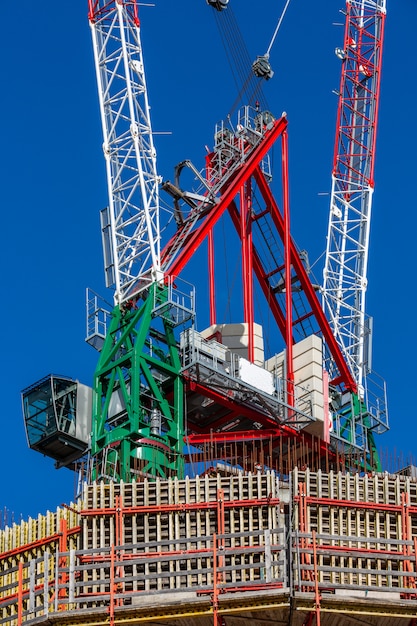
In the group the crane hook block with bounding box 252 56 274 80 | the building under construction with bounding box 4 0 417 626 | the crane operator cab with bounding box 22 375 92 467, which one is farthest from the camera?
the crane hook block with bounding box 252 56 274 80

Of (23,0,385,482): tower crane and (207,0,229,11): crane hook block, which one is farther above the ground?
(207,0,229,11): crane hook block

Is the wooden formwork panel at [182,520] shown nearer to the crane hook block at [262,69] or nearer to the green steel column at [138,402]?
the green steel column at [138,402]

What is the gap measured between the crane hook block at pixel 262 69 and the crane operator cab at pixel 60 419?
921 inches

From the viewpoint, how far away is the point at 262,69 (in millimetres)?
101062

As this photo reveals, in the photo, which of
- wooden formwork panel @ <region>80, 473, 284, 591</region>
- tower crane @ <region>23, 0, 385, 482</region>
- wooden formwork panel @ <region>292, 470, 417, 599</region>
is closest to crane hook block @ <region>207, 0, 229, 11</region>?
tower crane @ <region>23, 0, 385, 482</region>

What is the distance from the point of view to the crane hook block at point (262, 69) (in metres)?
101

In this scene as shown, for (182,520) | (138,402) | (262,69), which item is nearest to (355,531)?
(182,520)

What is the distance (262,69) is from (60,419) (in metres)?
26.1

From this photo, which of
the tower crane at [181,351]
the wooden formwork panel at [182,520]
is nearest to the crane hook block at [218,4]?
the tower crane at [181,351]

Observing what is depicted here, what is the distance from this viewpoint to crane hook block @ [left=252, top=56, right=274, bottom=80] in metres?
101

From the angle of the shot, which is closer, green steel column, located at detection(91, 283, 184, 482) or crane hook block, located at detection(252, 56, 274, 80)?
green steel column, located at detection(91, 283, 184, 482)

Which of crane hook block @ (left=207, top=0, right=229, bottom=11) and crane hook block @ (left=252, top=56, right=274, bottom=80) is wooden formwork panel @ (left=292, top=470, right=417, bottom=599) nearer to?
crane hook block @ (left=252, top=56, right=274, bottom=80)

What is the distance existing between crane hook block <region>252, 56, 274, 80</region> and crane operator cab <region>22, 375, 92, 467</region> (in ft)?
76.7

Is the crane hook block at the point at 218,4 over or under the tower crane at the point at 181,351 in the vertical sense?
over
